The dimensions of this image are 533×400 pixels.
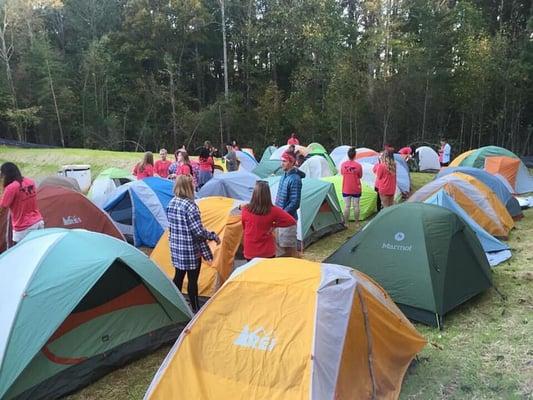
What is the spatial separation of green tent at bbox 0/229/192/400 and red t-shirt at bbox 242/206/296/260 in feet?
2.83

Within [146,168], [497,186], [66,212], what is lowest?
[497,186]

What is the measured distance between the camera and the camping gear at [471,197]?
24.8 ft

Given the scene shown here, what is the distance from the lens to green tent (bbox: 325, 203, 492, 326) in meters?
4.97

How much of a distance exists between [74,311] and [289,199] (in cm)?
266

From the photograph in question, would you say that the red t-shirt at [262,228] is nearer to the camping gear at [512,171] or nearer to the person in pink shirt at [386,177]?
the person in pink shirt at [386,177]

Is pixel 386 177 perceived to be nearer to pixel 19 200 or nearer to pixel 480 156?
pixel 480 156

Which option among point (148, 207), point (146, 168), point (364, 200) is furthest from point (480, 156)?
point (148, 207)

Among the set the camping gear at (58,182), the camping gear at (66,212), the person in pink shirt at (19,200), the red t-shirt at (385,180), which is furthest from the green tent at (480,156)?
the person in pink shirt at (19,200)

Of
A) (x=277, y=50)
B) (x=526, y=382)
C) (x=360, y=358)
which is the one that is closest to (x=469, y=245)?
(x=526, y=382)

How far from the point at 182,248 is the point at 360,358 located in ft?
6.68

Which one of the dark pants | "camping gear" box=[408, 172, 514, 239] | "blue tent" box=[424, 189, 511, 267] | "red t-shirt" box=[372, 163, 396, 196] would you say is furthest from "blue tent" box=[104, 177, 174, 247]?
"blue tent" box=[424, 189, 511, 267]

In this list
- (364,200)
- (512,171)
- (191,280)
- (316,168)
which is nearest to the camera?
(191,280)

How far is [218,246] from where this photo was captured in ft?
18.9

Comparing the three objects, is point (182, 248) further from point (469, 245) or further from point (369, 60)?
point (369, 60)
